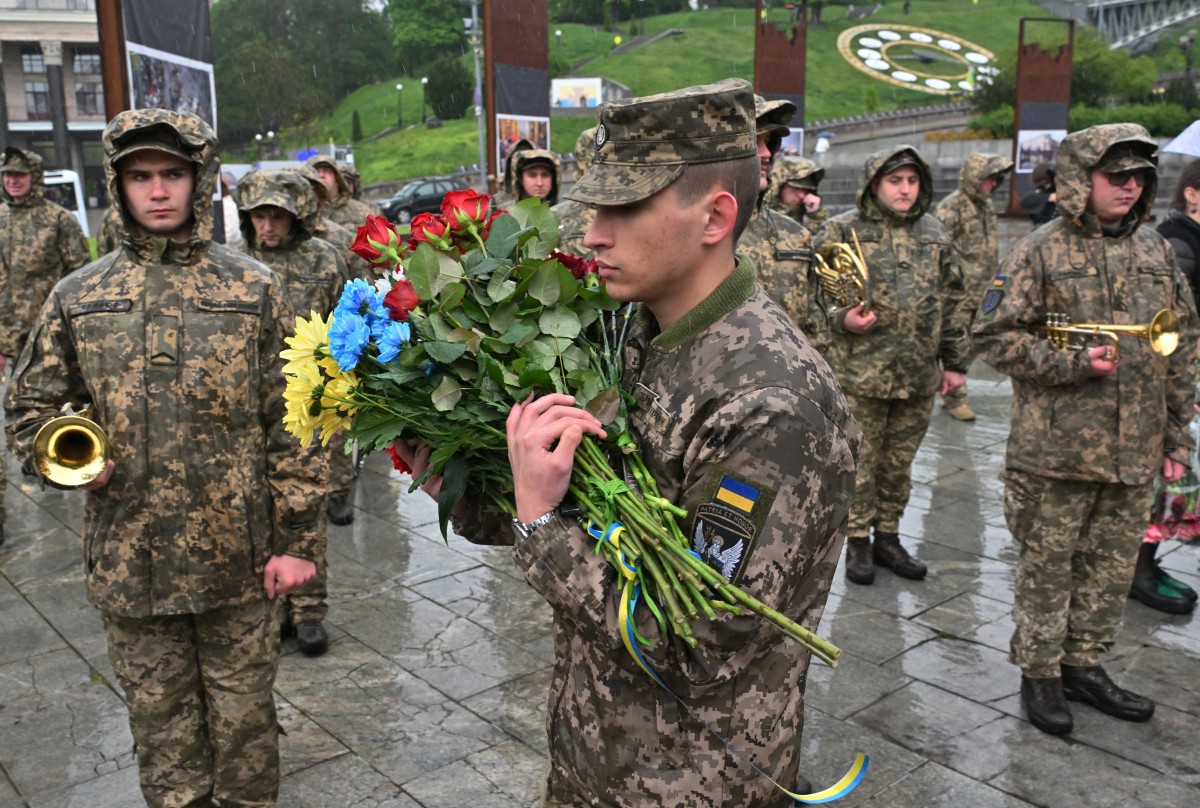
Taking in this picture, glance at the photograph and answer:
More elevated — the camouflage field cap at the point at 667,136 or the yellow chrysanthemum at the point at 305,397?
the camouflage field cap at the point at 667,136

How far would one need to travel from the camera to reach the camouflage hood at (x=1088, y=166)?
4.41 m

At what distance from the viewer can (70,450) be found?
10.5 ft

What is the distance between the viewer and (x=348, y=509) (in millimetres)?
7355

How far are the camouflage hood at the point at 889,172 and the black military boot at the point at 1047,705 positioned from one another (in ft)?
9.90

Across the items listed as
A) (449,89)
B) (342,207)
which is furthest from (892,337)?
(449,89)

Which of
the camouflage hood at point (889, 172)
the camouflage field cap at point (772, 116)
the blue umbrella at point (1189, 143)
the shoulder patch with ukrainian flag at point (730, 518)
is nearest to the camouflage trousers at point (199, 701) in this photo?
the shoulder patch with ukrainian flag at point (730, 518)

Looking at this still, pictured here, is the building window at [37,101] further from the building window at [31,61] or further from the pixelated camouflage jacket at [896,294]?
the pixelated camouflage jacket at [896,294]

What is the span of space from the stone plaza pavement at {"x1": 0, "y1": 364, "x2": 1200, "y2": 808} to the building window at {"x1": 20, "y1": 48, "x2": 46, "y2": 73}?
52.4m

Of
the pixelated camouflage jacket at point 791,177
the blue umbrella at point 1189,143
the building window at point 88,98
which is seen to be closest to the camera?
the blue umbrella at point 1189,143

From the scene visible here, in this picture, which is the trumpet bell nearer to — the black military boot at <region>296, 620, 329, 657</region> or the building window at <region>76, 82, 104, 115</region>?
the black military boot at <region>296, 620, 329, 657</region>

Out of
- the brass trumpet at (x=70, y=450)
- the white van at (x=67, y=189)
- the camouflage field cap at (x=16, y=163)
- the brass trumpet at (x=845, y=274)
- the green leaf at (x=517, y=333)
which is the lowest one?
the white van at (x=67, y=189)

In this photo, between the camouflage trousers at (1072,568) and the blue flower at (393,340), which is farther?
the camouflage trousers at (1072,568)

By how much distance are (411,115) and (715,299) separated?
72.2m

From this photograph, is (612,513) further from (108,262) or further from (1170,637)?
(1170,637)
